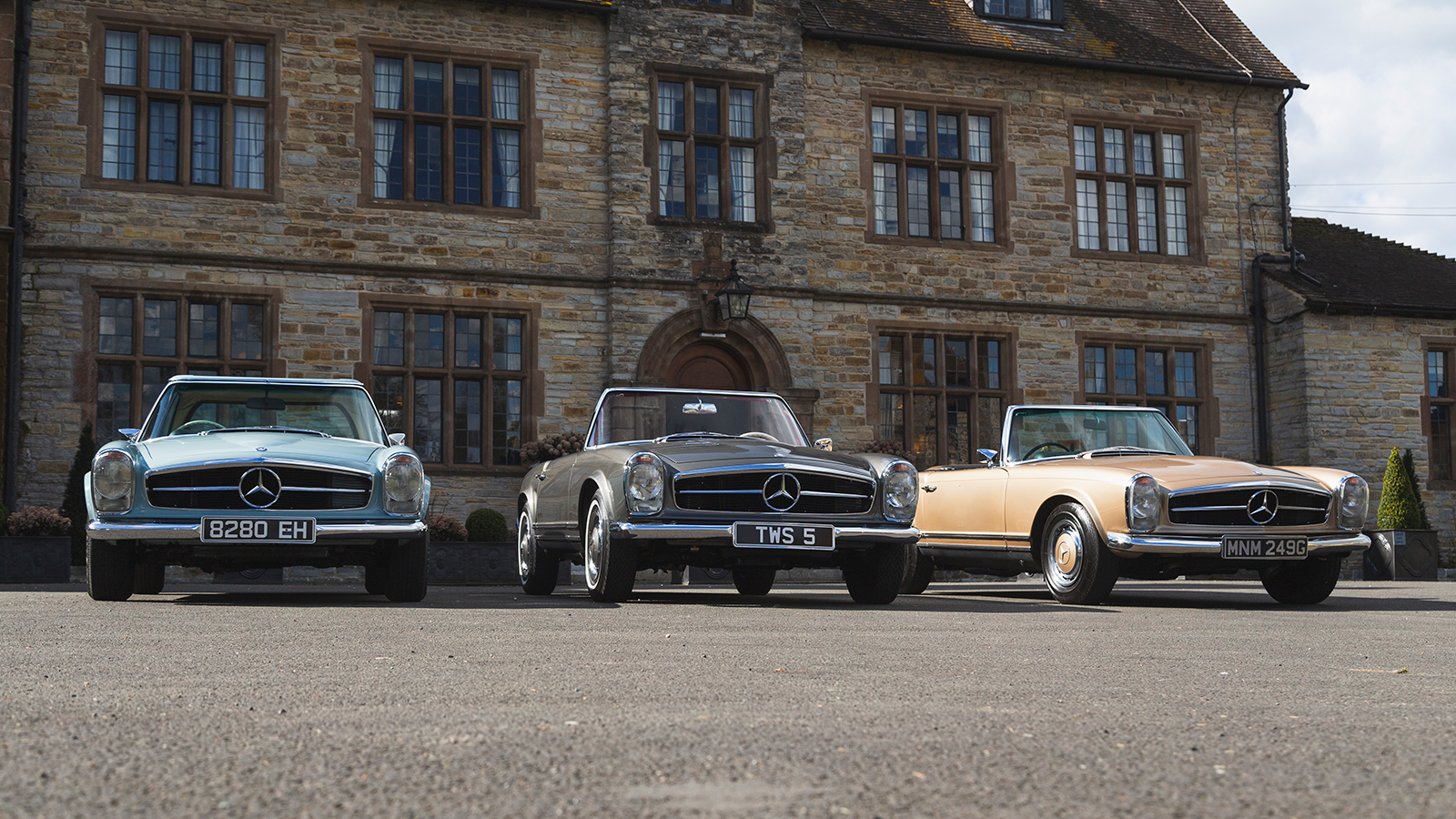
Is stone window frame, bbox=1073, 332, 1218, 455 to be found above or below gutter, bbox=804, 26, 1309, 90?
below

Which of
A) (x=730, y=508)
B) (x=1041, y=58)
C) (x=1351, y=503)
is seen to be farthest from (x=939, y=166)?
(x=730, y=508)

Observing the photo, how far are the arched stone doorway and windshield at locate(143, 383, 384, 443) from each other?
778 cm

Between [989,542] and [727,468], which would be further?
[989,542]

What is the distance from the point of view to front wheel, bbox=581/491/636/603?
8758 mm

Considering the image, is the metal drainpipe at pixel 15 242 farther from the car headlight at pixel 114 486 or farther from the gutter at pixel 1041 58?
the gutter at pixel 1041 58

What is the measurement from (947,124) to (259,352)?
31.8ft

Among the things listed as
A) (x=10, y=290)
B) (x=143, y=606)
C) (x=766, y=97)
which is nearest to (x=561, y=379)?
(x=766, y=97)

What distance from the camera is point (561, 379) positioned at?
17641 millimetres

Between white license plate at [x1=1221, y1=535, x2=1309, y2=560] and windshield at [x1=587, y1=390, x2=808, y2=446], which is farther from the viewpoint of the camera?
windshield at [x1=587, y1=390, x2=808, y2=446]

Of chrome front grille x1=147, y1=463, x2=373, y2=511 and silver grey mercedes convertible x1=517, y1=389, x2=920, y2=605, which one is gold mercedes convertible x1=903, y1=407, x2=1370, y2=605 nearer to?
silver grey mercedes convertible x1=517, y1=389, x2=920, y2=605

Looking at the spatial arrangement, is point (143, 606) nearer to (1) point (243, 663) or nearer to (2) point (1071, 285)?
(1) point (243, 663)

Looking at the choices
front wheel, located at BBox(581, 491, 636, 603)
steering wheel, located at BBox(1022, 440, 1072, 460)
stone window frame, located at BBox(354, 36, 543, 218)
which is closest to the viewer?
front wheel, located at BBox(581, 491, 636, 603)

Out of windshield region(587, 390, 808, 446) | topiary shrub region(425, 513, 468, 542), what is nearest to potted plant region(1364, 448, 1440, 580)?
windshield region(587, 390, 808, 446)

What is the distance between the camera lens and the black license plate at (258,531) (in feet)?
27.1
